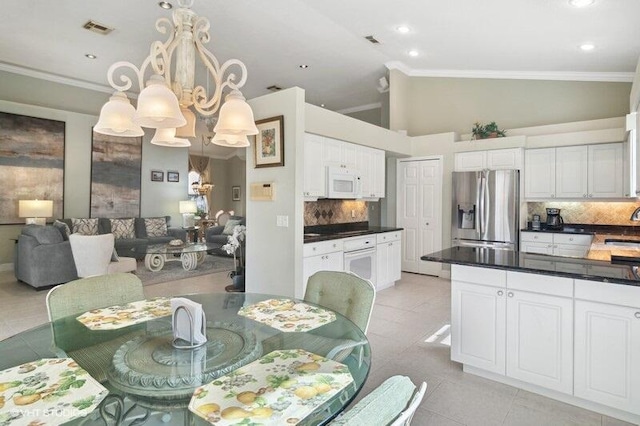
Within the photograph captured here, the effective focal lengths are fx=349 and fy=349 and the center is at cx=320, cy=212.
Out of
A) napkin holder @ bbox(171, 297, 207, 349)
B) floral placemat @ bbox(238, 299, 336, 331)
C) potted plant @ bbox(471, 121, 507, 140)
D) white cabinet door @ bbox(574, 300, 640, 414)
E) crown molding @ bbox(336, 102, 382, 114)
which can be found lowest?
white cabinet door @ bbox(574, 300, 640, 414)

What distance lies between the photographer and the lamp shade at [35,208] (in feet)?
19.6

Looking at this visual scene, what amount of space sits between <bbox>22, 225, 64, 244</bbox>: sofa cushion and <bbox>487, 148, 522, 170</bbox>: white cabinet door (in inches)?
269

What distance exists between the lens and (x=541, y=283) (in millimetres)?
2275

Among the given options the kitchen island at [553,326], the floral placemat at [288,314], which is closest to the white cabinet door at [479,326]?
the kitchen island at [553,326]

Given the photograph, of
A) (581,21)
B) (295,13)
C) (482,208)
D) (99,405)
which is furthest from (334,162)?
(99,405)

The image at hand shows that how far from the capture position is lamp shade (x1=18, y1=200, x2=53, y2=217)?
19.6 feet

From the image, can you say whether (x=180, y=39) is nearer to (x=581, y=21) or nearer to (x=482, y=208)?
(x=581, y=21)

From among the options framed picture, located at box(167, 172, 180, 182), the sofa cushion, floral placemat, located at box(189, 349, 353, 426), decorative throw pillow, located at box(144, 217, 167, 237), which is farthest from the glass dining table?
framed picture, located at box(167, 172, 180, 182)

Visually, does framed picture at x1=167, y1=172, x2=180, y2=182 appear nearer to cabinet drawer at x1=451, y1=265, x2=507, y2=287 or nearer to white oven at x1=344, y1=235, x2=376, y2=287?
white oven at x1=344, y1=235, x2=376, y2=287

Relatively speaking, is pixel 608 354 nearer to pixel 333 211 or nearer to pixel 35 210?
pixel 333 211

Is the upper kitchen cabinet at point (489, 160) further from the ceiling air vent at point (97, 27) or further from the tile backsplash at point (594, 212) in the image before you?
the ceiling air vent at point (97, 27)

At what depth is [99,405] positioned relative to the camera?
99 centimetres

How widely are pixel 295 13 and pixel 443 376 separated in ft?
14.6

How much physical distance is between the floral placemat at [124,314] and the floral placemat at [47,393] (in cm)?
40
